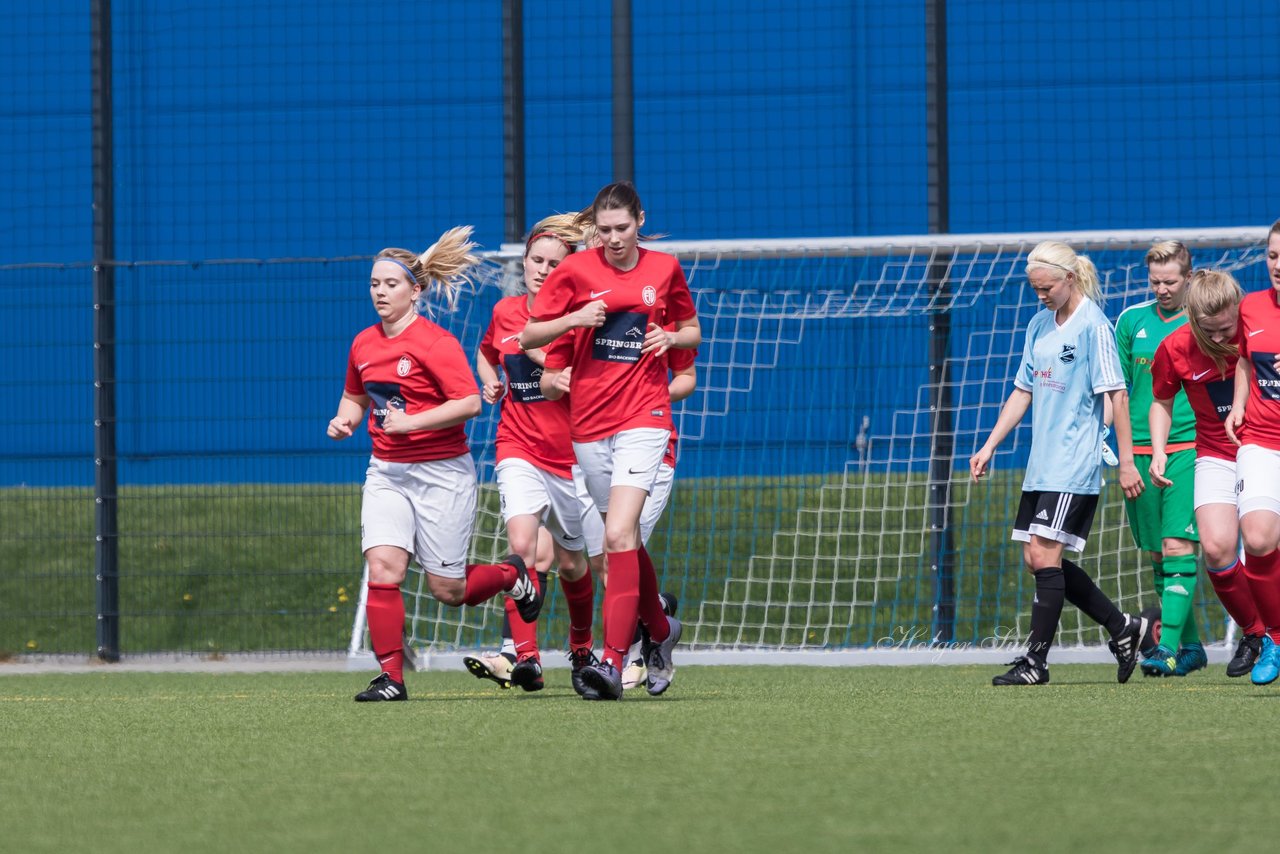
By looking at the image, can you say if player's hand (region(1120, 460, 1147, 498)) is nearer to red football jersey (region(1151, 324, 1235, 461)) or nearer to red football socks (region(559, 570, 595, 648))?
red football jersey (region(1151, 324, 1235, 461))

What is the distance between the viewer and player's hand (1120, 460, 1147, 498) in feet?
24.0

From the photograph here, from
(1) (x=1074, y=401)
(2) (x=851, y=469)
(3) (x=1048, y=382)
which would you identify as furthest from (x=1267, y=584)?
(2) (x=851, y=469)

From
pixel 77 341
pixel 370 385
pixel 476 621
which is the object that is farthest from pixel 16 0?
pixel 370 385

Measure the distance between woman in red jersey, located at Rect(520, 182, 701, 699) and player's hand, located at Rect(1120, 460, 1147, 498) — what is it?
195 centimetres

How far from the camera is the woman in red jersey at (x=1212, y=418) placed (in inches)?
274

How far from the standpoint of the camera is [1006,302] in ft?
36.9

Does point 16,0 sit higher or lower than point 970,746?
higher

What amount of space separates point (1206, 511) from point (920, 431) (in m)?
4.30

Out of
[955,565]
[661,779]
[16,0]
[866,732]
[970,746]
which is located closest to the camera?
[661,779]

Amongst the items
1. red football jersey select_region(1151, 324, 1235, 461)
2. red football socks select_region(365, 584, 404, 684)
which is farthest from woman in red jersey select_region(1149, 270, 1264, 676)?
red football socks select_region(365, 584, 404, 684)

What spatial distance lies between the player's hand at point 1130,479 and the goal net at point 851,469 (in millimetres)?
2468

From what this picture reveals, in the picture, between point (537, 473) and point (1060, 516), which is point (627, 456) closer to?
point (537, 473)

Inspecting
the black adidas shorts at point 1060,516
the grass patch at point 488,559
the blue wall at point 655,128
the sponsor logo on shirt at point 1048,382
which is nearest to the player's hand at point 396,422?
the black adidas shorts at point 1060,516

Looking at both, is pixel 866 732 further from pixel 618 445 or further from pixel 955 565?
pixel 955 565
